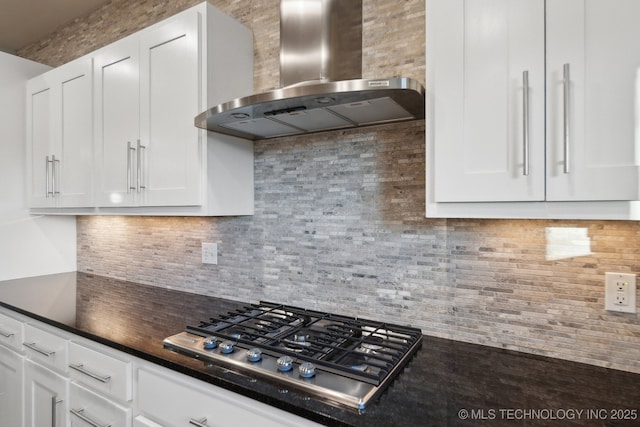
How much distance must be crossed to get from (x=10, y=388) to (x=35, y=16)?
264cm

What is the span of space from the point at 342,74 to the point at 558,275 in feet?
3.45

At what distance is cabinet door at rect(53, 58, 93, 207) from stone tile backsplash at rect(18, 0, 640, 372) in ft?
1.80

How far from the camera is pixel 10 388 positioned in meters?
2.03

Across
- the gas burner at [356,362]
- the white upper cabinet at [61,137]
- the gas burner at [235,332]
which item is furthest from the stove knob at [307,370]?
the white upper cabinet at [61,137]

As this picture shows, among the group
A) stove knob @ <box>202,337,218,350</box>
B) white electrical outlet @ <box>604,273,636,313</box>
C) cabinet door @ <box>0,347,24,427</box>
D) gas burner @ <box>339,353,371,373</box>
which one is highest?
white electrical outlet @ <box>604,273,636,313</box>

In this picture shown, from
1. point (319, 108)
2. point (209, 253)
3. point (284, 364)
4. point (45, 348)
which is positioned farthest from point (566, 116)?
point (45, 348)

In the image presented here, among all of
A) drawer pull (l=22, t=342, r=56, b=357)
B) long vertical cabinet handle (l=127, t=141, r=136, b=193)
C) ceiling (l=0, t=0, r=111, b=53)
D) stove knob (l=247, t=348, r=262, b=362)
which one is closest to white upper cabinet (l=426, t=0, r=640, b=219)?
stove knob (l=247, t=348, r=262, b=362)

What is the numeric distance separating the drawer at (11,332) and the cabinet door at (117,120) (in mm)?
751

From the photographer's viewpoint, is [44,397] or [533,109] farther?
[44,397]

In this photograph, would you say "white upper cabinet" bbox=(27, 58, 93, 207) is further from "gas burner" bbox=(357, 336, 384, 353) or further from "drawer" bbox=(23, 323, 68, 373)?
"gas burner" bbox=(357, 336, 384, 353)

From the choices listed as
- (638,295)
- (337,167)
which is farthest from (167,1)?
(638,295)

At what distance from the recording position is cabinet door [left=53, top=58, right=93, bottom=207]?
216 cm

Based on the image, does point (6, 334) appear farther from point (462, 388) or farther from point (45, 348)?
point (462, 388)

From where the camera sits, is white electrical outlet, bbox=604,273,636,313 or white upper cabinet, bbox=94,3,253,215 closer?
white electrical outlet, bbox=604,273,636,313
